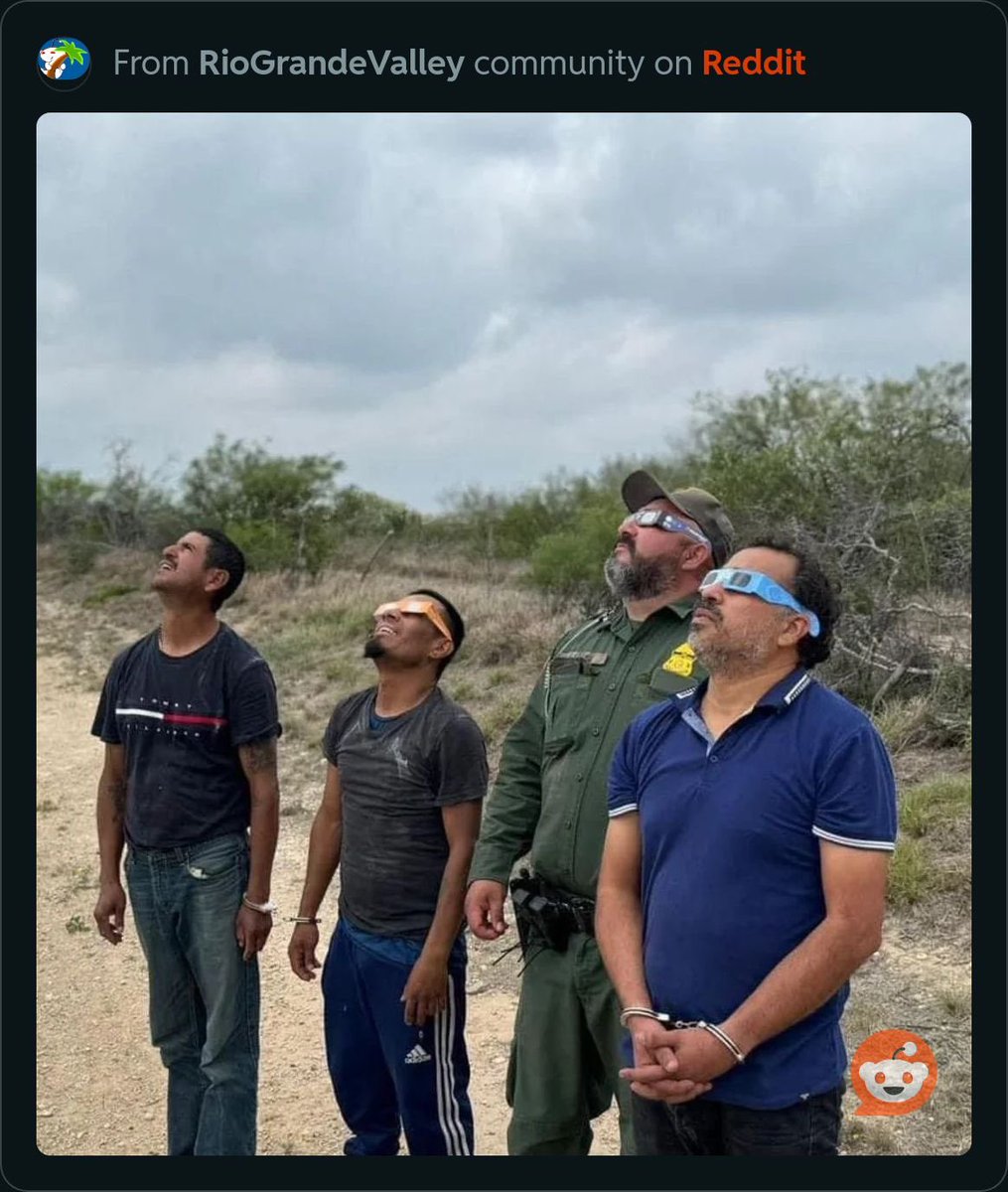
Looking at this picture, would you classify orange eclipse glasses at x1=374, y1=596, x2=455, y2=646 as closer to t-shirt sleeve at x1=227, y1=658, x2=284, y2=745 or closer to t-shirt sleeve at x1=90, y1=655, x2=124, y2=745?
t-shirt sleeve at x1=227, y1=658, x2=284, y2=745

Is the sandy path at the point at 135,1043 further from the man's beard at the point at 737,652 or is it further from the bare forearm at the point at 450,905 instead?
the man's beard at the point at 737,652

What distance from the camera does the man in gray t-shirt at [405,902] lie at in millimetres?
3133

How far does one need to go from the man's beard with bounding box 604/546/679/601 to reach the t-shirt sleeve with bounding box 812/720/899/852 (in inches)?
36.8

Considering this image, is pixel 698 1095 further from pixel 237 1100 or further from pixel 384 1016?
pixel 237 1100

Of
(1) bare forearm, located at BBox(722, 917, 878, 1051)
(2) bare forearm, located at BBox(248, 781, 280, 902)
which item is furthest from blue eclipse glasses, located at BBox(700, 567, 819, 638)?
(2) bare forearm, located at BBox(248, 781, 280, 902)

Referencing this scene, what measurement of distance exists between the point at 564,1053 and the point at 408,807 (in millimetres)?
737

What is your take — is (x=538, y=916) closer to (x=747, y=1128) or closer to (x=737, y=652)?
(x=747, y=1128)

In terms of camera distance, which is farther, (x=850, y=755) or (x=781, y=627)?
(x=781, y=627)

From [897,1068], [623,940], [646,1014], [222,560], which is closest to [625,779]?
[623,940]

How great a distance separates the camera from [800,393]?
19359 millimetres

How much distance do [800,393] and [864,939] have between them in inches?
715
